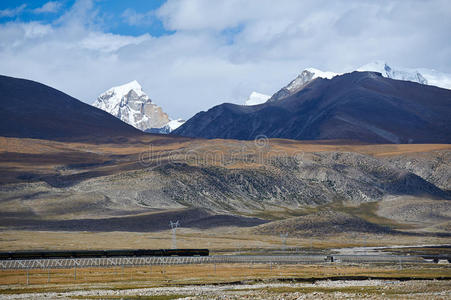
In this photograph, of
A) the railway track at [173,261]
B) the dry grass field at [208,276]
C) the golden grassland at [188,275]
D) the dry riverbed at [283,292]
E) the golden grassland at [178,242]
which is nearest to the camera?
the dry riverbed at [283,292]

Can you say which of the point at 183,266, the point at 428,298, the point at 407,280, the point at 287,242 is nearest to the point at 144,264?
the point at 183,266

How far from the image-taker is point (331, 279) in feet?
283

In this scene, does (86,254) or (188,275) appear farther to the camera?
(86,254)

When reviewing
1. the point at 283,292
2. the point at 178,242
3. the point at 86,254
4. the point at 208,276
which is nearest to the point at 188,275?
the point at 208,276

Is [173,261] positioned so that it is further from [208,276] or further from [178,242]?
[178,242]

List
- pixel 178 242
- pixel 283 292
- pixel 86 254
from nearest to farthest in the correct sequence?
pixel 283 292 → pixel 86 254 → pixel 178 242

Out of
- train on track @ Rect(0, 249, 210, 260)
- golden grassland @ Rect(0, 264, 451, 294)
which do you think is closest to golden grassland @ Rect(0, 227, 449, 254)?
train on track @ Rect(0, 249, 210, 260)

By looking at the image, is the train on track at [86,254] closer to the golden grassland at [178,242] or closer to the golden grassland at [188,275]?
the golden grassland at [188,275]

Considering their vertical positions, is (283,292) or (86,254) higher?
(283,292)

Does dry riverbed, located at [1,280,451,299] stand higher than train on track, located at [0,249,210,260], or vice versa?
dry riverbed, located at [1,280,451,299]

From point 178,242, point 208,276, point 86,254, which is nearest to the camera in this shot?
point 208,276

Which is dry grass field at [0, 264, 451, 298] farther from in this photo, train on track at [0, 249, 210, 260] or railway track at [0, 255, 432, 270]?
train on track at [0, 249, 210, 260]

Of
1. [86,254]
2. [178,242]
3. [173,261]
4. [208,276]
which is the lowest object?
[178,242]

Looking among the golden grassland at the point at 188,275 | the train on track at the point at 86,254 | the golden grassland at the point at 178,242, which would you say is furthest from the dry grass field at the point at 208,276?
the golden grassland at the point at 178,242
